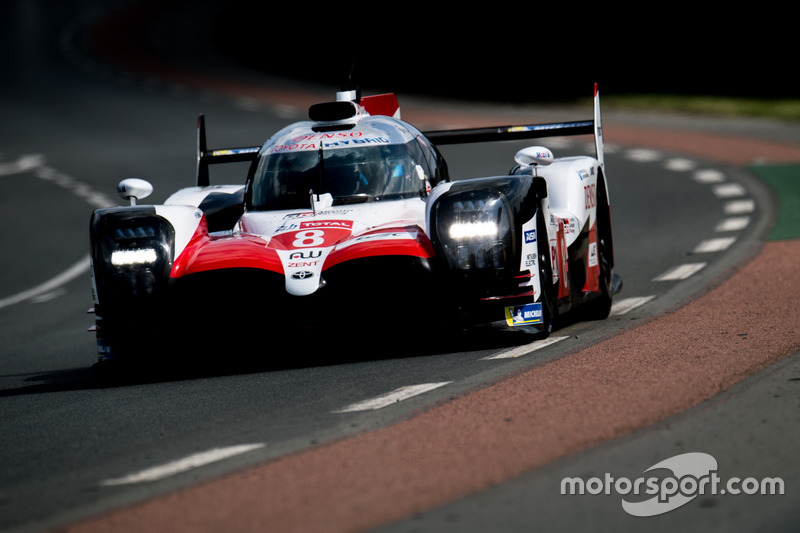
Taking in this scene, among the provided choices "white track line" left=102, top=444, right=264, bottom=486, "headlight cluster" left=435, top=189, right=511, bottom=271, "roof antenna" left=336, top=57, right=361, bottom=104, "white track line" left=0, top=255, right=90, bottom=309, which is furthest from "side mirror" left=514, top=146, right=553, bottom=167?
"white track line" left=0, top=255, right=90, bottom=309

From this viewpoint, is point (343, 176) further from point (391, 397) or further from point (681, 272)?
point (681, 272)

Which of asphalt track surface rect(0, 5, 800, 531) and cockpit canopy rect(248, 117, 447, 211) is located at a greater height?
cockpit canopy rect(248, 117, 447, 211)

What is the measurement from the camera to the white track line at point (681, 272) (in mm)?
10469

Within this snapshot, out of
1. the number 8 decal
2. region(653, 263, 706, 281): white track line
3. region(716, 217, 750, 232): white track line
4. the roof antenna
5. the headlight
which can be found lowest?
region(716, 217, 750, 232): white track line

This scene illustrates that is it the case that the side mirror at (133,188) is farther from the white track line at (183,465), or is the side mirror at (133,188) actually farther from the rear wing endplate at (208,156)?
the white track line at (183,465)

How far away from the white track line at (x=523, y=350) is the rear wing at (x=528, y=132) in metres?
2.50

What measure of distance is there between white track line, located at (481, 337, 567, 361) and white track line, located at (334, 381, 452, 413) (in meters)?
0.74

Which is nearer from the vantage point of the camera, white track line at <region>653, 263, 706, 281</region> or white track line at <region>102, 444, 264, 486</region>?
white track line at <region>102, 444, 264, 486</region>

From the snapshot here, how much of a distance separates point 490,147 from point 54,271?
9635 mm

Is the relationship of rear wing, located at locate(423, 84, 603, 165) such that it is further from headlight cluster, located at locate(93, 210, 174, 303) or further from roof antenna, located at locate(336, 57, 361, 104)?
headlight cluster, located at locate(93, 210, 174, 303)

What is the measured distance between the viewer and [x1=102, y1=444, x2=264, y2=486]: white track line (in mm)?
4938

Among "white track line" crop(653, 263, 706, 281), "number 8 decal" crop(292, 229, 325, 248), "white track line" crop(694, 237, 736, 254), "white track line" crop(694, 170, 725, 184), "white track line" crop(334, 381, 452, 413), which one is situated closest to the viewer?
"white track line" crop(334, 381, 452, 413)

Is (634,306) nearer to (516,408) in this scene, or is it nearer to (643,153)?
(516,408)

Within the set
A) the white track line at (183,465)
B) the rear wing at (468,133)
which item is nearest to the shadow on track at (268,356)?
the white track line at (183,465)
